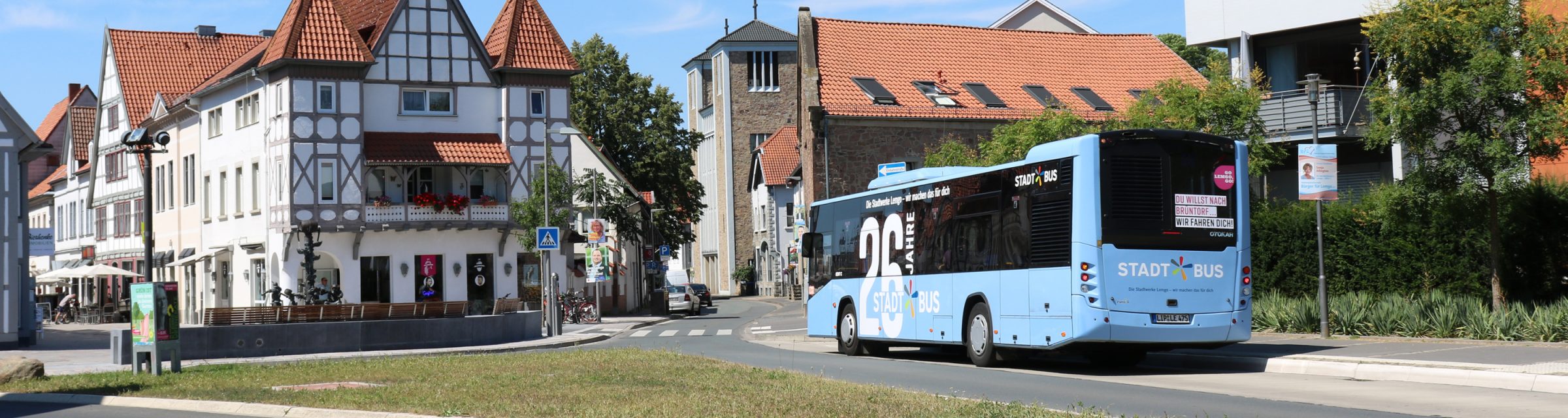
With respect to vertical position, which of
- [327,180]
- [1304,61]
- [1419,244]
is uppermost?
[1304,61]

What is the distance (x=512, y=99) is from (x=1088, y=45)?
22.1 meters

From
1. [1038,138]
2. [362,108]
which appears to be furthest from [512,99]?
[1038,138]

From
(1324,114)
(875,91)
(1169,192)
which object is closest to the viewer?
(1169,192)

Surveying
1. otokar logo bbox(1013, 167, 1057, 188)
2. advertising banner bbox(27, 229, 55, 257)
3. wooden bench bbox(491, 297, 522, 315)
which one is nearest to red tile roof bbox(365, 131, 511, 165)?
wooden bench bbox(491, 297, 522, 315)

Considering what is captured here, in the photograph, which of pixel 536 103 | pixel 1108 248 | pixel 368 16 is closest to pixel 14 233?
pixel 368 16

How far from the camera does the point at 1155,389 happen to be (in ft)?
54.3

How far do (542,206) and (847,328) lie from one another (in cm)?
2102

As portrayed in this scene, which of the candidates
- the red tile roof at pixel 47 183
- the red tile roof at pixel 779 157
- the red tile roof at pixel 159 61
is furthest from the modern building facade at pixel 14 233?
the red tile roof at pixel 779 157

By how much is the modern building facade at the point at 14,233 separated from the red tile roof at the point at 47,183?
42398 mm

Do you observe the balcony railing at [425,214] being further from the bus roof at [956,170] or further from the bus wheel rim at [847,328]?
the bus wheel rim at [847,328]

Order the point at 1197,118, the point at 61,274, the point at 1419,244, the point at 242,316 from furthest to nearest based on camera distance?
the point at 61,274 < the point at 1197,118 < the point at 242,316 < the point at 1419,244

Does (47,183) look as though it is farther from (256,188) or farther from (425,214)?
(425,214)

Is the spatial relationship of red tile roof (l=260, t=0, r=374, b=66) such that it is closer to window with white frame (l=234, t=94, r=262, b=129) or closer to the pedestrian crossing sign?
window with white frame (l=234, t=94, r=262, b=129)

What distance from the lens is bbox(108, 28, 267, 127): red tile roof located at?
58.8 m
